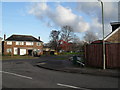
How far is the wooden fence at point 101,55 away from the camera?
13.2 meters

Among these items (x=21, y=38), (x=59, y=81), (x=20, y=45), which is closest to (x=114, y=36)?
(x=59, y=81)

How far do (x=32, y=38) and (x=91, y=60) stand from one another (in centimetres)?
5338

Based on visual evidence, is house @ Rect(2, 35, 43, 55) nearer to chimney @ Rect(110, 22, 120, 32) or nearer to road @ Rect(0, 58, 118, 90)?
chimney @ Rect(110, 22, 120, 32)

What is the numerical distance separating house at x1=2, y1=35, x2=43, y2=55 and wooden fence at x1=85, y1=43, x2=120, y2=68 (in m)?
44.0

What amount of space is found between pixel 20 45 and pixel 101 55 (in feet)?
167

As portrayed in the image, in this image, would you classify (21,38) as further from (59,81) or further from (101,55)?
(59,81)

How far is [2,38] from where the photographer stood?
207ft

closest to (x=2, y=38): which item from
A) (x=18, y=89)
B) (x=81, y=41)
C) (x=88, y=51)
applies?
(x=81, y=41)

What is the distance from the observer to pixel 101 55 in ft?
45.2

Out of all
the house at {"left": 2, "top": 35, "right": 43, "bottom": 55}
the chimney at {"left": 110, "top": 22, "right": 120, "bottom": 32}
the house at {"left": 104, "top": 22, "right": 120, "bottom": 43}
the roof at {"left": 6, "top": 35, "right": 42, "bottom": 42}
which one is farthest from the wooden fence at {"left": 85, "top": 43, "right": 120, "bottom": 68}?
the roof at {"left": 6, "top": 35, "right": 42, "bottom": 42}

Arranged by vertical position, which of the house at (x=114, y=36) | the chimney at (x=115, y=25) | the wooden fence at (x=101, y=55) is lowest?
the wooden fence at (x=101, y=55)

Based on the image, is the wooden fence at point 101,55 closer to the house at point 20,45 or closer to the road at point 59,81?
the road at point 59,81

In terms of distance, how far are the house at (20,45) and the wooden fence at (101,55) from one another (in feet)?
144

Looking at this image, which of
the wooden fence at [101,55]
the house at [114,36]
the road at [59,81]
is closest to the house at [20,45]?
the house at [114,36]
